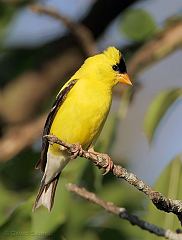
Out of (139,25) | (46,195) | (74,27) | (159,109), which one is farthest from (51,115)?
(139,25)

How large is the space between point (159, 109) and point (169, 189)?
0.37 m

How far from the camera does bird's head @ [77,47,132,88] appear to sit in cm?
384

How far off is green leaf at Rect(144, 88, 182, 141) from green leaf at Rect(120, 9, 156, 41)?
0.97 meters

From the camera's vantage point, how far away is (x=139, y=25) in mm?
4250

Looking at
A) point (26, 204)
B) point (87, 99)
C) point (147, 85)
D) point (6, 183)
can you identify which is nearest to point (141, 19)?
point (87, 99)

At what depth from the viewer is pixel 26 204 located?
326cm

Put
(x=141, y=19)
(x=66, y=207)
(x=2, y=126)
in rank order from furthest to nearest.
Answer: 1. (x=2, y=126)
2. (x=141, y=19)
3. (x=66, y=207)

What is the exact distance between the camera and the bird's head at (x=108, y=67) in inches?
151

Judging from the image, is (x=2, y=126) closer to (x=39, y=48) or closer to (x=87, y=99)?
(x=39, y=48)

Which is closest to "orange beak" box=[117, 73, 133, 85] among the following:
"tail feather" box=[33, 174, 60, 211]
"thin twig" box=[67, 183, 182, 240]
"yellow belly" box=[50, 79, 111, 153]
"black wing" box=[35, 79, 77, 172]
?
"yellow belly" box=[50, 79, 111, 153]

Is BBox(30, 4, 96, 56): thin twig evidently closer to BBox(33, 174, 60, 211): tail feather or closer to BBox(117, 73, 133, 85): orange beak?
BBox(117, 73, 133, 85): orange beak

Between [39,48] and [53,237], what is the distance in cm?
207

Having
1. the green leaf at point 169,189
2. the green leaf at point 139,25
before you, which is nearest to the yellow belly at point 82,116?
the green leaf at point 169,189

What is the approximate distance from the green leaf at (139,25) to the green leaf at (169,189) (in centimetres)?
115
